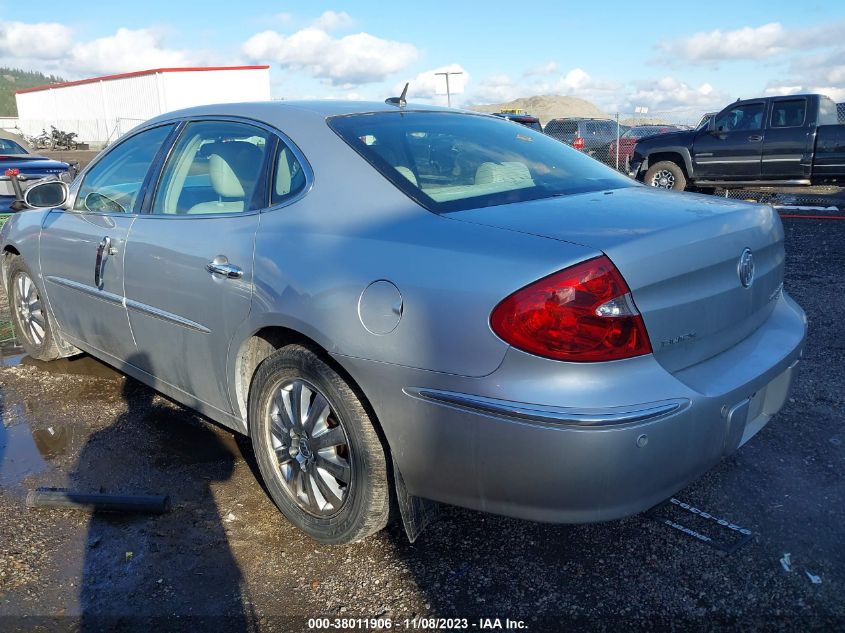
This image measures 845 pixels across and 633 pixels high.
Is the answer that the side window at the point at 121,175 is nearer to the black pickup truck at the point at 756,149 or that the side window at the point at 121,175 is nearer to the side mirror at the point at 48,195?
the side mirror at the point at 48,195

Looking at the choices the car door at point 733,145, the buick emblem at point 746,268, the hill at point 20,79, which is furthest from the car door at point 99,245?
the hill at point 20,79

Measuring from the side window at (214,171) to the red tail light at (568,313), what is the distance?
1271 millimetres

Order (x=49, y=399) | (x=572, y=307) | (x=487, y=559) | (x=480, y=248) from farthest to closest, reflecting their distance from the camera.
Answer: (x=49, y=399) < (x=487, y=559) < (x=480, y=248) < (x=572, y=307)

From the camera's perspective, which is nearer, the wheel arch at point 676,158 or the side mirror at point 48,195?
the side mirror at point 48,195

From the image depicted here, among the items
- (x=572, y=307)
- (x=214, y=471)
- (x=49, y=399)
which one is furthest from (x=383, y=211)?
(x=49, y=399)

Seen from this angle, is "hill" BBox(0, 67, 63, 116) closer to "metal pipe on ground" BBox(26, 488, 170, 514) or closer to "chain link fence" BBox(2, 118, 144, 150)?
"chain link fence" BBox(2, 118, 144, 150)

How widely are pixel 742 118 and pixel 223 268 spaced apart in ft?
42.9

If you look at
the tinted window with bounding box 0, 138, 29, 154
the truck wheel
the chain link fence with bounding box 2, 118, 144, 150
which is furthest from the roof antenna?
the chain link fence with bounding box 2, 118, 144, 150

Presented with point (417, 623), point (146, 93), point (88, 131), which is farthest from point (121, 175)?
point (88, 131)

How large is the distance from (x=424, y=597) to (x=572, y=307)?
113cm

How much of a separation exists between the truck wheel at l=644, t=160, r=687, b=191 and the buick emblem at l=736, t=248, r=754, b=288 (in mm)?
12076

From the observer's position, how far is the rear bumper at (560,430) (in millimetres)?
2004

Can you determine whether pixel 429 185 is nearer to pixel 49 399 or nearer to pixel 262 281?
pixel 262 281

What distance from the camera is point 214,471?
3375mm
